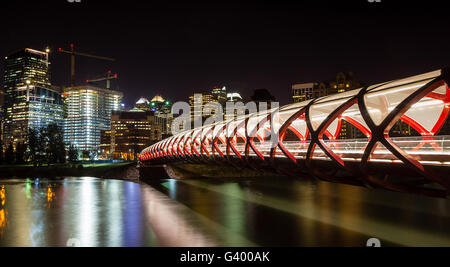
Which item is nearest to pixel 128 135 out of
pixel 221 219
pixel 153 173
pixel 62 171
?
pixel 62 171

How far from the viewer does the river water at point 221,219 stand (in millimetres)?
20594

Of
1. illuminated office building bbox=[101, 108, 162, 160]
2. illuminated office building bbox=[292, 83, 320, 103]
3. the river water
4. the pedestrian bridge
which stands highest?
illuminated office building bbox=[292, 83, 320, 103]

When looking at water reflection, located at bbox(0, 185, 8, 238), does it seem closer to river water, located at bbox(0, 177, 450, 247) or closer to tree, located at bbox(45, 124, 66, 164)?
river water, located at bbox(0, 177, 450, 247)

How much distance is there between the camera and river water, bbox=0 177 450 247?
2059 cm

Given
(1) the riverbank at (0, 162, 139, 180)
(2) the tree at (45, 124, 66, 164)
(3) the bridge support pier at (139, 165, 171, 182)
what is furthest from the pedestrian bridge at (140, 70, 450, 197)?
(2) the tree at (45, 124, 66, 164)

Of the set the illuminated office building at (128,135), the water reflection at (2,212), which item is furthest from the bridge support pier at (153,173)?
the illuminated office building at (128,135)

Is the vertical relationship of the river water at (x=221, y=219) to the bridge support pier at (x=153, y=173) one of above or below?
below

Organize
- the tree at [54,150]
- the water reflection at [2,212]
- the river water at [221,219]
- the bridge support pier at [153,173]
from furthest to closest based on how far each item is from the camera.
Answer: the tree at [54,150] < the bridge support pier at [153,173] < the water reflection at [2,212] < the river water at [221,219]

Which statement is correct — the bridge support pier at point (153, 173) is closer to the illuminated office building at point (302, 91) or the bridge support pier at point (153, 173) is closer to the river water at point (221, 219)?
the river water at point (221, 219)

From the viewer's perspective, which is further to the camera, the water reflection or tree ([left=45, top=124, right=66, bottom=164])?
tree ([left=45, top=124, right=66, bottom=164])

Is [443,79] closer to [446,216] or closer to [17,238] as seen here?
[446,216]

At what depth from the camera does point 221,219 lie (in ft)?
87.2

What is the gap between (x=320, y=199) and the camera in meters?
38.0
